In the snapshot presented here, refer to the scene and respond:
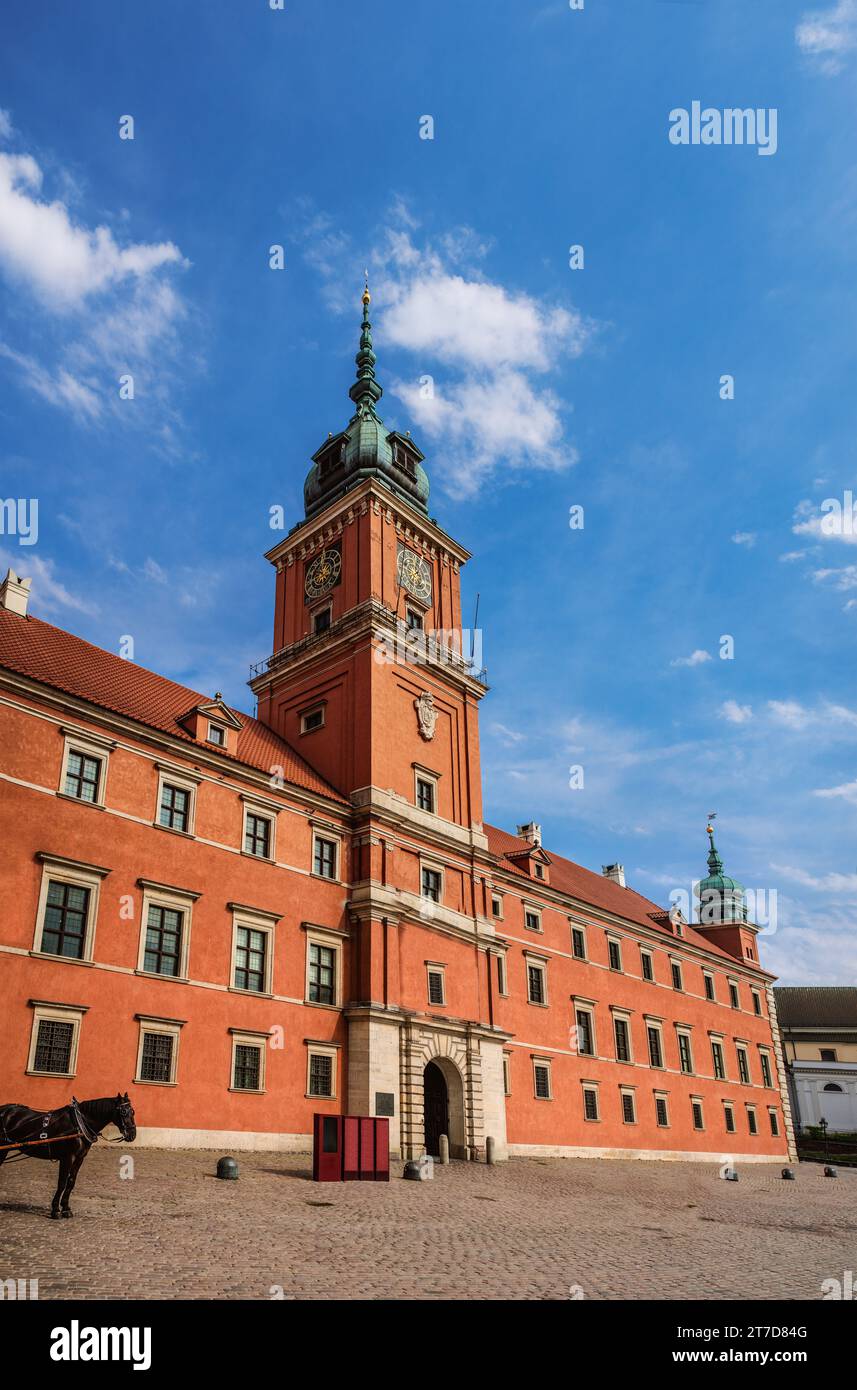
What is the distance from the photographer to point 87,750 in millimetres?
25609

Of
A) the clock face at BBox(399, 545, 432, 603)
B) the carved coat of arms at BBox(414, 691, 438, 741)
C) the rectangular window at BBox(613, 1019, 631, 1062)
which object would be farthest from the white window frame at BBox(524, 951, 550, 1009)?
the clock face at BBox(399, 545, 432, 603)

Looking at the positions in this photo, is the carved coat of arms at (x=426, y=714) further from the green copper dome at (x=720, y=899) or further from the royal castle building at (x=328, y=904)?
the green copper dome at (x=720, y=899)

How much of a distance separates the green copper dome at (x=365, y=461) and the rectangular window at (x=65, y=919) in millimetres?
22007

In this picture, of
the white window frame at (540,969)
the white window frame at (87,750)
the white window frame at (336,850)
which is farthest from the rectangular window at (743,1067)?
the white window frame at (87,750)

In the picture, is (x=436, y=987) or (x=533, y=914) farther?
(x=533, y=914)

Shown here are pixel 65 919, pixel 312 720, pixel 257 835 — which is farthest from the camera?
pixel 312 720

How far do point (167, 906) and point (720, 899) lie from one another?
168ft

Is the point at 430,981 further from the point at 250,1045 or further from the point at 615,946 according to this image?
the point at 615,946

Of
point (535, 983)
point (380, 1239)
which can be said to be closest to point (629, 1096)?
point (535, 983)

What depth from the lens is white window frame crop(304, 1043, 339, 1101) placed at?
2897 centimetres

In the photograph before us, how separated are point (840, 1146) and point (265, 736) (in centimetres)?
5543

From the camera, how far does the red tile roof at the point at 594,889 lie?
45.2m
